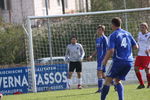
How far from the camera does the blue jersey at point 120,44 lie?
10312 millimetres

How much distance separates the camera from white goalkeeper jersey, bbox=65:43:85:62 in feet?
57.8

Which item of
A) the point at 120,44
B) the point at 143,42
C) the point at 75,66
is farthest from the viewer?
the point at 75,66

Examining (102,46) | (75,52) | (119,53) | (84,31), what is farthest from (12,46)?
(119,53)

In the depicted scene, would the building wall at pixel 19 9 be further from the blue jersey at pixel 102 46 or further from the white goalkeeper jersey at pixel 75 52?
the blue jersey at pixel 102 46

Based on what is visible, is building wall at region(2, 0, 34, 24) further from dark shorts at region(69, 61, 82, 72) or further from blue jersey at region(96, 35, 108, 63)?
blue jersey at region(96, 35, 108, 63)

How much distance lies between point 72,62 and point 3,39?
9.83 meters

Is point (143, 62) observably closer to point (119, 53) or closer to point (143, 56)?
point (143, 56)

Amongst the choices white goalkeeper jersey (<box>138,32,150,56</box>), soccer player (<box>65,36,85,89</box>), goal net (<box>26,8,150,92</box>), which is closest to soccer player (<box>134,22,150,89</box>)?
white goalkeeper jersey (<box>138,32,150,56</box>)

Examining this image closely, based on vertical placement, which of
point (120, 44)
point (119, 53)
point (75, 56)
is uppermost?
point (120, 44)

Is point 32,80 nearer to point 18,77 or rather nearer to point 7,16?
point 18,77

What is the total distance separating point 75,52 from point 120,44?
24.1ft

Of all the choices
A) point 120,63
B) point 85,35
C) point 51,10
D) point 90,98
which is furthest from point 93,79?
point 51,10

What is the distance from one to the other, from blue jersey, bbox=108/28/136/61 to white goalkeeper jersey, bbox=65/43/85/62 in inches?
279

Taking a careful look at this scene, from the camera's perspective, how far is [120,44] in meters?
10.4
